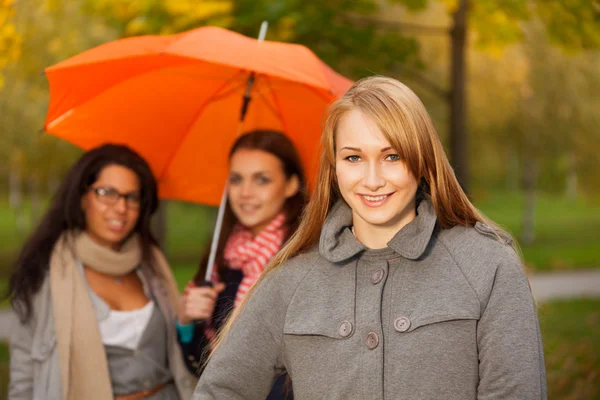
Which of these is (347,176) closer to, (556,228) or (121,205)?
(121,205)

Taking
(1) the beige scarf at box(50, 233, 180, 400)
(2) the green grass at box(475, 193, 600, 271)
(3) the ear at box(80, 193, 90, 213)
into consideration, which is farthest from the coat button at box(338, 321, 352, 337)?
(2) the green grass at box(475, 193, 600, 271)

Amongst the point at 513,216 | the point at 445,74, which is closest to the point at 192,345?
the point at 445,74

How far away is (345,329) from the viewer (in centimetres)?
232

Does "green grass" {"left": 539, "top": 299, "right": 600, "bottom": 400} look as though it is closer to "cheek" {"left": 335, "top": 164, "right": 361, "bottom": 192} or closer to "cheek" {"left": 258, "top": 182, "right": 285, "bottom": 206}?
"cheek" {"left": 258, "top": 182, "right": 285, "bottom": 206}

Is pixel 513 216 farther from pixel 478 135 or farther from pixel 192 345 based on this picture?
pixel 192 345

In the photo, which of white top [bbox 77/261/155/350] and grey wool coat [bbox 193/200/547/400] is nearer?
grey wool coat [bbox 193/200/547/400]

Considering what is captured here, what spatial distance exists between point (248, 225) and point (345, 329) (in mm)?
1607

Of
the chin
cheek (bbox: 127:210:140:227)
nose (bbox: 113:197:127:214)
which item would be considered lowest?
cheek (bbox: 127:210:140:227)

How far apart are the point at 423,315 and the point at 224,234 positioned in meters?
2.01

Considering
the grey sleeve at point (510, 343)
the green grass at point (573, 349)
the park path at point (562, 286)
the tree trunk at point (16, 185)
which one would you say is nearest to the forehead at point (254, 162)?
the grey sleeve at point (510, 343)

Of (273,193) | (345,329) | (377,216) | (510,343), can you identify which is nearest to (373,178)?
(377,216)

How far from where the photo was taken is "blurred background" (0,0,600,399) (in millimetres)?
5930

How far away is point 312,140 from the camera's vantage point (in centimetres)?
427

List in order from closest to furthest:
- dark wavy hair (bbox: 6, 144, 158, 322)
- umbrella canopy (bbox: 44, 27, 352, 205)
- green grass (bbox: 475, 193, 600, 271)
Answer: umbrella canopy (bbox: 44, 27, 352, 205) → dark wavy hair (bbox: 6, 144, 158, 322) → green grass (bbox: 475, 193, 600, 271)
